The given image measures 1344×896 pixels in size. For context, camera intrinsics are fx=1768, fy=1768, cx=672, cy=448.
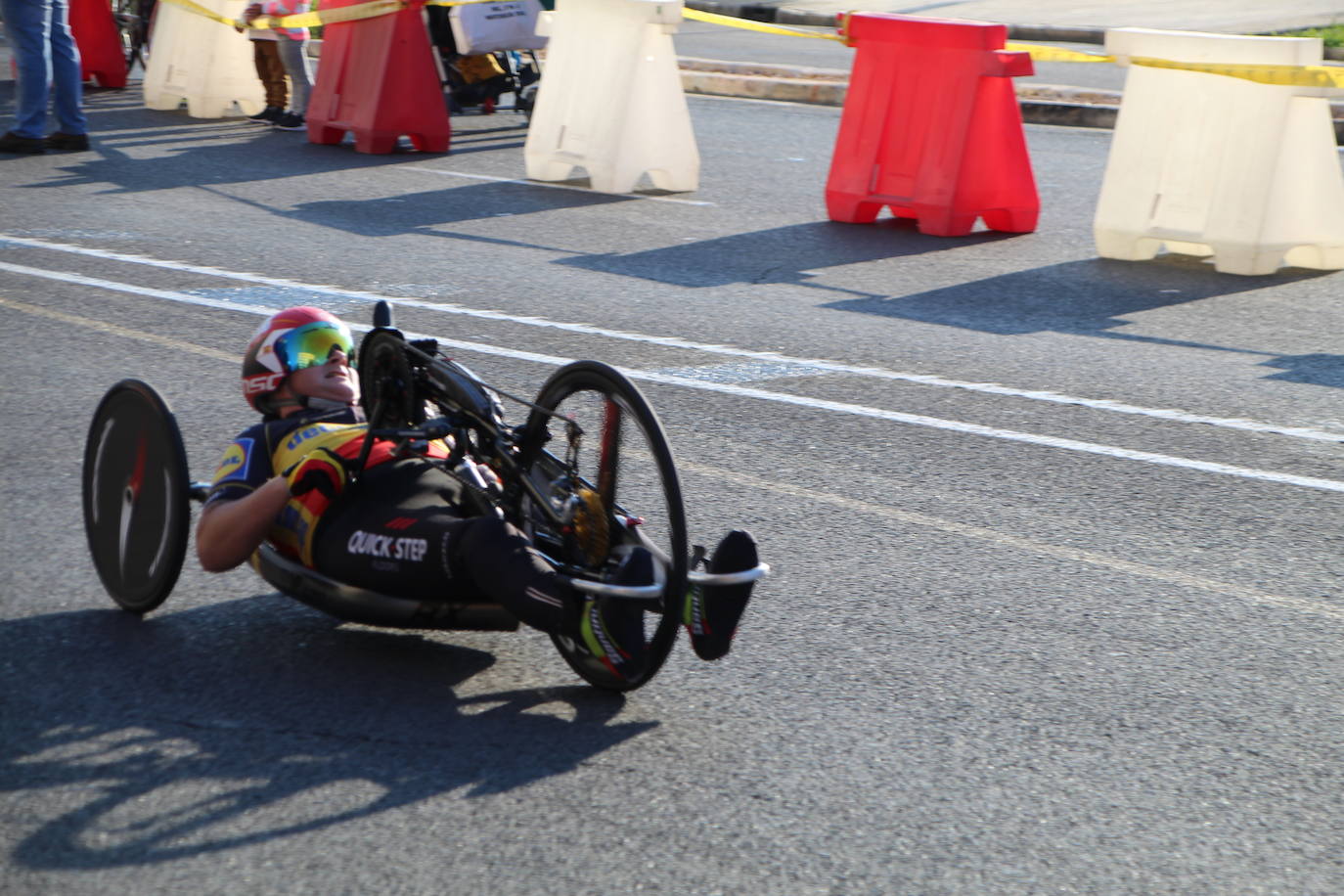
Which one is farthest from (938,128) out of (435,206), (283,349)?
(283,349)

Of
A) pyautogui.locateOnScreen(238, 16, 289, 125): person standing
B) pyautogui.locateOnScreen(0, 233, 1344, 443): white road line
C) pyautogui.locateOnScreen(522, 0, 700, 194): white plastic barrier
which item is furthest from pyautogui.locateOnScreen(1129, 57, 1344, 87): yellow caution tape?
pyautogui.locateOnScreen(238, 16, 289, 125): person standing

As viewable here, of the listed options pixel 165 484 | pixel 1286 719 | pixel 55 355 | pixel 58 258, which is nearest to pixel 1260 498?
pixel 1286 719

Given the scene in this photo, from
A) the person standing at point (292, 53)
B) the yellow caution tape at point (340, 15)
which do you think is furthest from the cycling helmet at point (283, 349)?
the person standing at point (292, 53)

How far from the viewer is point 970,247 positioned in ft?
31.9

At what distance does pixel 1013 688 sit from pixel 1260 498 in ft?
6.04

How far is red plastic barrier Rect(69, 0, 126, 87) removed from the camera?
16.9 meters

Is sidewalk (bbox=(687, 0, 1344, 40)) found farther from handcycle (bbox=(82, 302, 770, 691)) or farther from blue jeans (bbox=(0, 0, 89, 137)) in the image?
handcycle (bbox=(82, 302, 770, 691))

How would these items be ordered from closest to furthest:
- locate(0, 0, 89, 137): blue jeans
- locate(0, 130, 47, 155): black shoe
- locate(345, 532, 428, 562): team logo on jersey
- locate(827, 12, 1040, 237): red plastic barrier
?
locate(345, 532, 428, 562): team logo on jersey → locate(827, 12, 1040, 237): red plastic barrier → locate(0, 0, 89, 137): blue jeans → locate(0, 130, 47, 155): black shoe

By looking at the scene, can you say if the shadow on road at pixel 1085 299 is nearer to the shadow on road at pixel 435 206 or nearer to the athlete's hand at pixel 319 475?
the shadow on road at pixel 435 206

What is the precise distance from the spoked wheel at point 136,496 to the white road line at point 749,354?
3.23 meters

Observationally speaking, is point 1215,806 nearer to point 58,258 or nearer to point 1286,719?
point 1286,719

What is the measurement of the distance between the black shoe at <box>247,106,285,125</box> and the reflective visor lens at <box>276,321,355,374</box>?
Result: 418 inches

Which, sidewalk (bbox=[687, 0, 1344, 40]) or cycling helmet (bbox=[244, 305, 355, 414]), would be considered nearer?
cycling helmet (bbox=[244, 305, 355, 414])

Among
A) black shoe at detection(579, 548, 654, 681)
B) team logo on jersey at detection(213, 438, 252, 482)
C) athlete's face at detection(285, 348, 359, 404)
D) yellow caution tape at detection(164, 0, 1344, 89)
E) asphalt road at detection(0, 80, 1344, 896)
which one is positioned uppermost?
yellow caution tape at detection(164, 0, 1344, 89)
